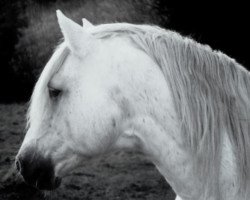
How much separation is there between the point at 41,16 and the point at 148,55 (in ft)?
18.8

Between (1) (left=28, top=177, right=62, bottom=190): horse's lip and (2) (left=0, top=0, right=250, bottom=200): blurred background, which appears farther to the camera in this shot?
(2) (left=0, top=0, right=250, bottom=200): blurred background

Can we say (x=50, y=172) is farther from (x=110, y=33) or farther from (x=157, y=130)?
(x=110, y=33)

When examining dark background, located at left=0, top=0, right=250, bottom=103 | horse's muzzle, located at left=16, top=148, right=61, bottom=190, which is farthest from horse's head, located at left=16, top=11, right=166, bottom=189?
dark background, located at left=0, top=0, right=250, bottom=103

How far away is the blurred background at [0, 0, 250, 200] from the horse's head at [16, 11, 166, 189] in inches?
50.2

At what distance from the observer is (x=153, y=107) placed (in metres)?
2.15

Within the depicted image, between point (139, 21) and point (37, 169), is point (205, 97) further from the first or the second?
point (139, 21)

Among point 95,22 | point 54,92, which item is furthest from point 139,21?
point 54,92

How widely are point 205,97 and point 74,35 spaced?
1.97 ft

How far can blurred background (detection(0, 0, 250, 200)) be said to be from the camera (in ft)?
16.3

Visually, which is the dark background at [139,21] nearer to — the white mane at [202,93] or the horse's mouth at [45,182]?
the white mane at [202,93]

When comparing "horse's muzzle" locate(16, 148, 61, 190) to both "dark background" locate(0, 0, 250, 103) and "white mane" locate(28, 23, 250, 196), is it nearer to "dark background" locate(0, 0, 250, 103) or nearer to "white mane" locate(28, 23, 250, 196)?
"white mane" locate(28, 23, 250, 196)

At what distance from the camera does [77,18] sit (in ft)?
24.0

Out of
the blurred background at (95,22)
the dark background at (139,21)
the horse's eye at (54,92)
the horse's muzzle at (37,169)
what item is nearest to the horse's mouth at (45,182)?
the horse's muzzle at (37,169)

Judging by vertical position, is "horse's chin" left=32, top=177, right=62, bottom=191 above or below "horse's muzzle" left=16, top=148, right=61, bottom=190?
below
